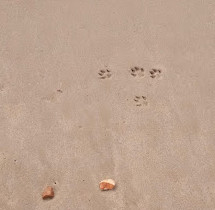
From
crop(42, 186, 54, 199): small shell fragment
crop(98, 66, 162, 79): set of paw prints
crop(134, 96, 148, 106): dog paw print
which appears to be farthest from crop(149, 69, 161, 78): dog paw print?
crop(42, 186, 54, 199): small shell fragment

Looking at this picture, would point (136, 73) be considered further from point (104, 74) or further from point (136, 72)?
point (104, 74)

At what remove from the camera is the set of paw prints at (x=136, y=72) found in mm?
2588

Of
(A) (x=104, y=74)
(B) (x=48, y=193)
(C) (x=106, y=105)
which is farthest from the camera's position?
(A) (x=104, y=74)

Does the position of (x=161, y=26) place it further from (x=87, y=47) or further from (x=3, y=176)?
(x=3, y=176)

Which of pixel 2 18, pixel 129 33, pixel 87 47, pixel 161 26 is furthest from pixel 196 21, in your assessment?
pixel 2 18

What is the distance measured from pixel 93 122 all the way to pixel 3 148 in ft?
1.69

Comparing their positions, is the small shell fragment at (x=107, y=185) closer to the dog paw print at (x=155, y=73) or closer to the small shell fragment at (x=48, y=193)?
the small shell fragment at (x=48, y=193)

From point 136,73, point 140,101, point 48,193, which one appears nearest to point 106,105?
point 140,101

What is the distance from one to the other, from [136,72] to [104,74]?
20cm

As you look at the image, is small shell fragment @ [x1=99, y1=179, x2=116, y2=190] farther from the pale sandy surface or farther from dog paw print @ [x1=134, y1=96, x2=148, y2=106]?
dog paw print @ [x1=134, y1=96, x2=148, y2=106]

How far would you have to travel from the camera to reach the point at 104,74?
2594 millimetres

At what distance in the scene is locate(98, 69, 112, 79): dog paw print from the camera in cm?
258

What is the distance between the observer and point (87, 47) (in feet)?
8.97

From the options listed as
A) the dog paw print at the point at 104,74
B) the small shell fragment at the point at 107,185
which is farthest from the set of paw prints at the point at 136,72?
the small shell fragment at the point at 107,185
